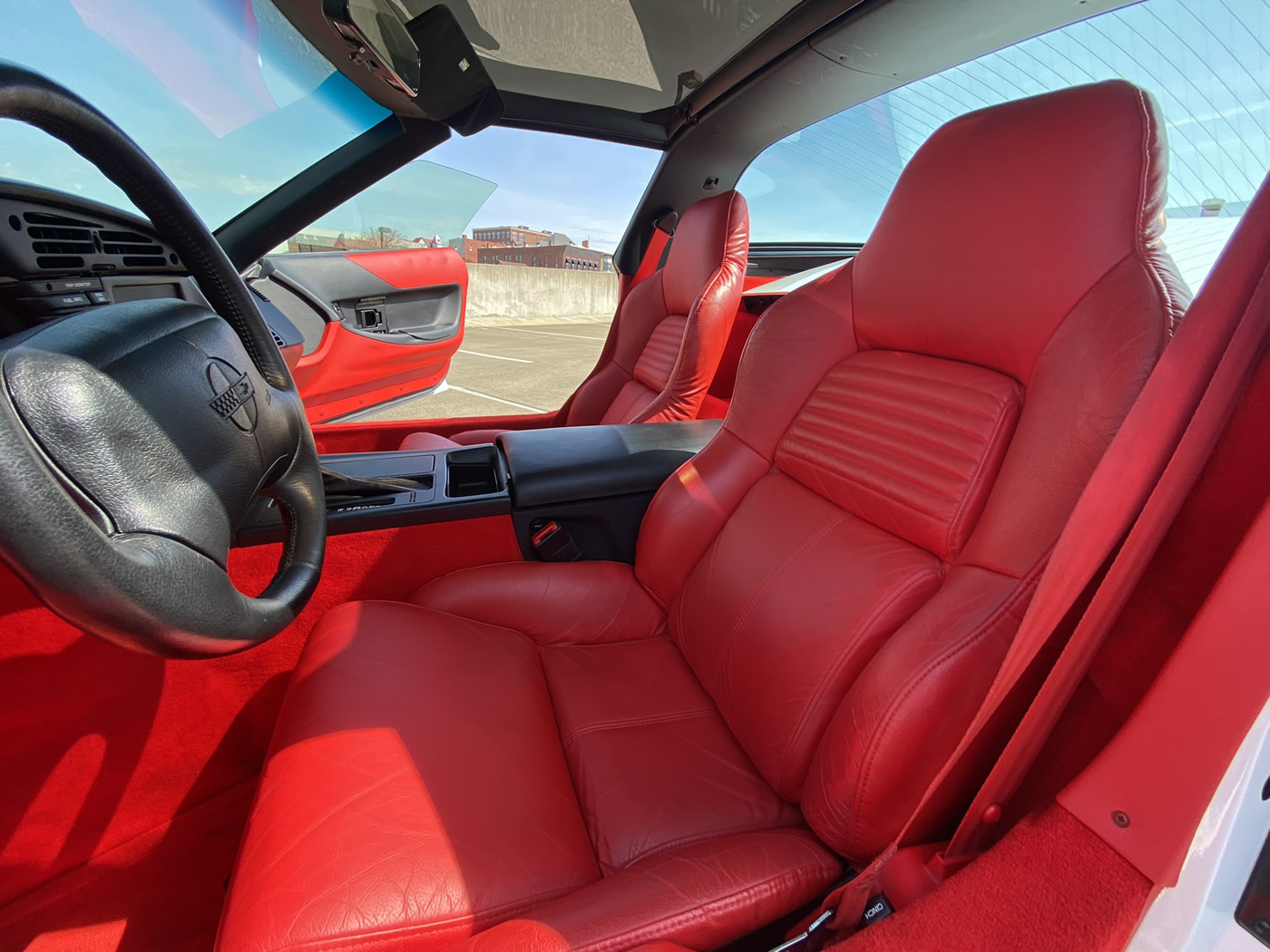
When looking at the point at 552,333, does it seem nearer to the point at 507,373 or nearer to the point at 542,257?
the point at 542,257

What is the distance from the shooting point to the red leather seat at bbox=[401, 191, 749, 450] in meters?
1.62

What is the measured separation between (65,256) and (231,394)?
38 centimetres

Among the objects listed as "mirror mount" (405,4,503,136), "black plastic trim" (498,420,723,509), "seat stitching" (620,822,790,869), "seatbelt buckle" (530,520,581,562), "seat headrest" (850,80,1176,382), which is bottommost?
"seat stitching" (620,822,790,869)

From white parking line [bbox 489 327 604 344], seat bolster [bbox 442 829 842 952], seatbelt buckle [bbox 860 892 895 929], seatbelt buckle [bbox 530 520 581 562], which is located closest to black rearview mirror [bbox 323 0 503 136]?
seatbelt buckle [bbox 530 520 581 562]

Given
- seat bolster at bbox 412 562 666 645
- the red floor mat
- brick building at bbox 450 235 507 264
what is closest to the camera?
the red floor mat

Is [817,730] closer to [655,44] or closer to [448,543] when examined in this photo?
[448,543]

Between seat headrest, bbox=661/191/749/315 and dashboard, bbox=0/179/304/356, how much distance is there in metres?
1.22

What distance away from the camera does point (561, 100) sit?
1952 millimetres

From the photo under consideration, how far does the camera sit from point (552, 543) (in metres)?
1.29

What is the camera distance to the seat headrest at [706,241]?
1.63m

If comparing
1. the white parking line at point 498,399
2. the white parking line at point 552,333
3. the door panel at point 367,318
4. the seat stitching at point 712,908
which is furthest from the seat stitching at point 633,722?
the white parking line at point 552,333

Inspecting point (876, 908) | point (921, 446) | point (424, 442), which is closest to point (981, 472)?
point (921, 446)

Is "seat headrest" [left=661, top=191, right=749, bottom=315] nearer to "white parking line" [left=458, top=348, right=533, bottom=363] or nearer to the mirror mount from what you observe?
the mirror mount

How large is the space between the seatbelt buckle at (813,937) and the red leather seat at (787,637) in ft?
0.19
